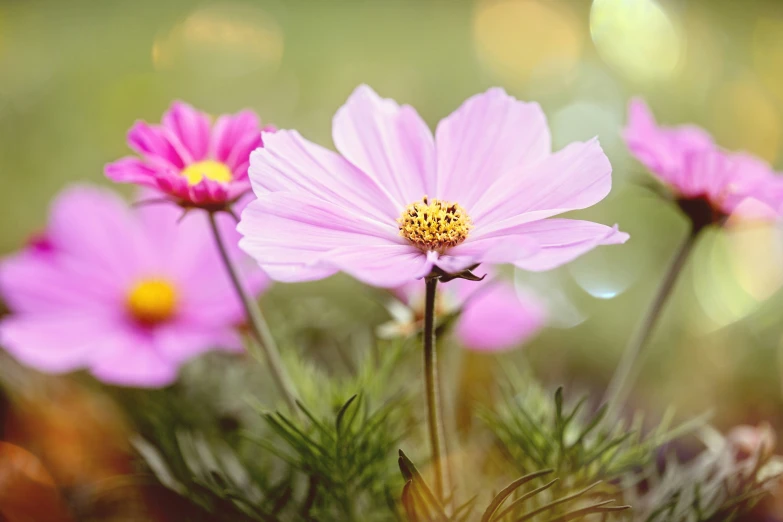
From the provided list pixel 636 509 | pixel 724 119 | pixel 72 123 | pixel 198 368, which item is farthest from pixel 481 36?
pixel 636 509

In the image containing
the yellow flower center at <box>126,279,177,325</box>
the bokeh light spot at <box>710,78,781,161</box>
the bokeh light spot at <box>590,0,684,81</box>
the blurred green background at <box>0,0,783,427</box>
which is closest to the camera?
the yellow flower center at <box>126,279,177,325</box>

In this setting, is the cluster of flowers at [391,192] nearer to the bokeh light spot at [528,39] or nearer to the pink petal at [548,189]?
the pink petal at [548,189]

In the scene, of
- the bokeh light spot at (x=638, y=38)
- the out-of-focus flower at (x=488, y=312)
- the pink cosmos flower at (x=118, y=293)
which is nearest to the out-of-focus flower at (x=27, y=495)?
the pink cosmos flower at (x=118, y=293)

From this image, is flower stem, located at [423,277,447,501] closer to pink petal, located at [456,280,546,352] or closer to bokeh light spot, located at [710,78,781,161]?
pink petal, located at [456,280,546,352]

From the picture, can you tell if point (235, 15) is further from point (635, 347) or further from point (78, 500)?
point (635, 347)

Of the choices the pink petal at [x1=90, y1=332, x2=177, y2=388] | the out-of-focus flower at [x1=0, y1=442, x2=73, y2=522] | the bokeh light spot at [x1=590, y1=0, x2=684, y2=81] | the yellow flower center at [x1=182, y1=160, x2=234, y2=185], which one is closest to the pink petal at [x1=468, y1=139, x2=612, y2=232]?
the yellow flower center at [x1=182, y1=160, x2=234, y2=185]

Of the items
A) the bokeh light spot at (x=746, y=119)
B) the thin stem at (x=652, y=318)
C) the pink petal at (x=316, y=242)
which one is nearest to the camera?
the pink petal at (x=316, y=242)
